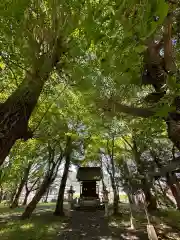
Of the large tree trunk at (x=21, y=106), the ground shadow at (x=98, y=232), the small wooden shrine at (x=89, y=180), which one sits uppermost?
the small wooden shrine at (x=89, y=180)

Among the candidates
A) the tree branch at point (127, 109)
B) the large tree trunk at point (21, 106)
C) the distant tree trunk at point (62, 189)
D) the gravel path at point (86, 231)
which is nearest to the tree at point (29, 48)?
the large tree trunk at point (21, 106)

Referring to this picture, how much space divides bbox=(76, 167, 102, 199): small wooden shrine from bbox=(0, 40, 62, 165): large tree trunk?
14.9 metres

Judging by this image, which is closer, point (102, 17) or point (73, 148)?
point (102, 17)

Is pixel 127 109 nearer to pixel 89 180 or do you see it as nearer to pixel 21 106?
pixel 21 106

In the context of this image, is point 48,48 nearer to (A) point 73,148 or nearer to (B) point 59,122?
(B) point 59,122

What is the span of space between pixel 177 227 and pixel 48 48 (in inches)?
439

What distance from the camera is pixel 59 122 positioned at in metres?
11.5

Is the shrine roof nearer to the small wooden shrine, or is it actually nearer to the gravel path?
the small wooden shrine

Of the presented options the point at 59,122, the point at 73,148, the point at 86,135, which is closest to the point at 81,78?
the point at 59,122

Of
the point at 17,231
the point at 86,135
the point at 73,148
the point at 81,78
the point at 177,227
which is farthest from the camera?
the point at 73,148

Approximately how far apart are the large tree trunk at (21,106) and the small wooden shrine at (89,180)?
14.9 m

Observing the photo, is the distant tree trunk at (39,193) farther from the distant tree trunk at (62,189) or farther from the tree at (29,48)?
the tree at (29,48)

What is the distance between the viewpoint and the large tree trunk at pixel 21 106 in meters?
3.07

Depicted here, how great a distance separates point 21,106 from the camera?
135 inches
